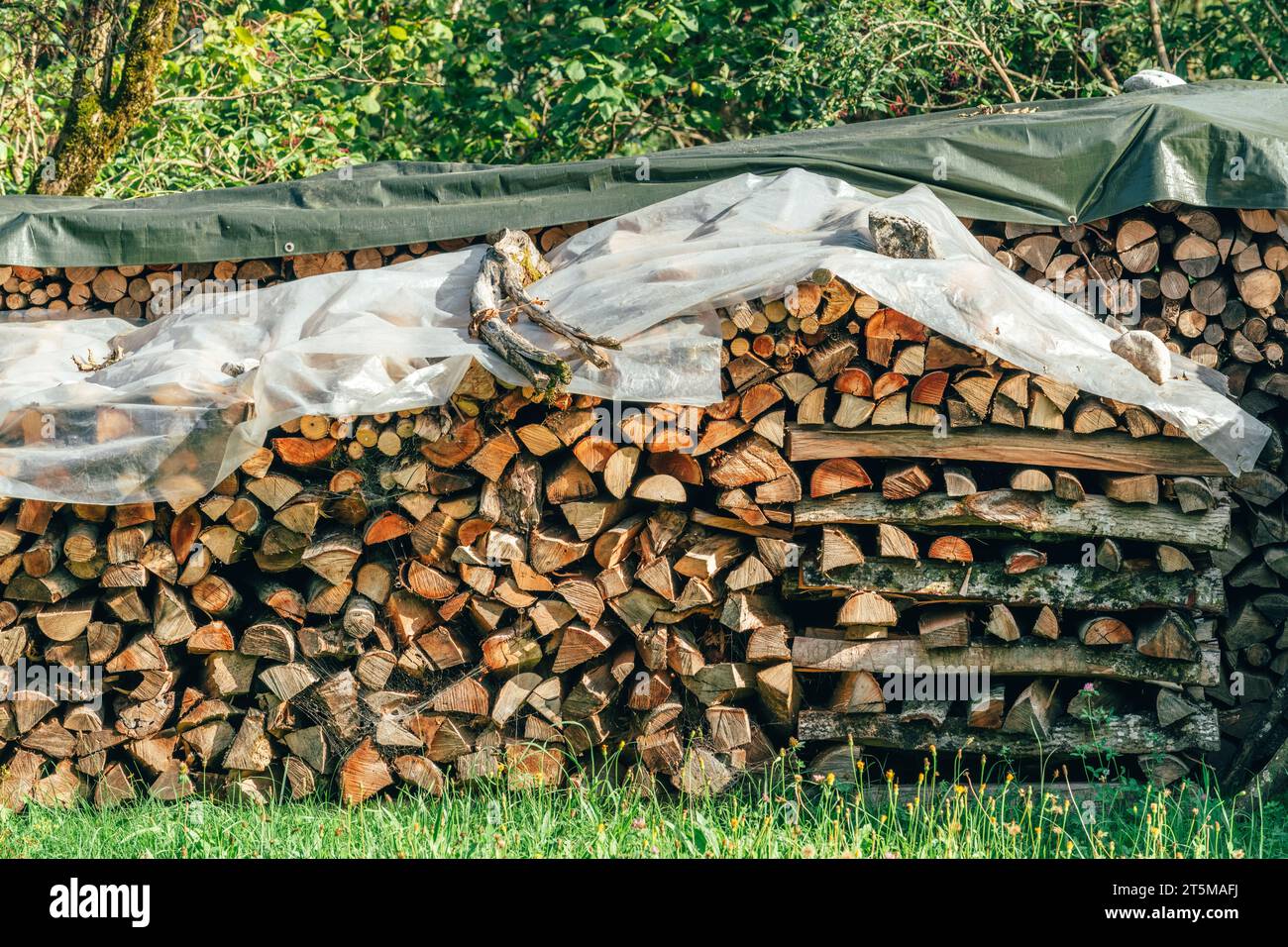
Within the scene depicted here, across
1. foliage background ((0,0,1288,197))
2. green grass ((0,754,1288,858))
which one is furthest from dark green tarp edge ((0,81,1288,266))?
foliage background ((0,0,1288,197))

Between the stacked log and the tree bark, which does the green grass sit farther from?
the tree bark

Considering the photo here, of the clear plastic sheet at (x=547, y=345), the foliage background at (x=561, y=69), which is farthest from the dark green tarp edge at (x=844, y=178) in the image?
the foliage background at (x=561, y=69)

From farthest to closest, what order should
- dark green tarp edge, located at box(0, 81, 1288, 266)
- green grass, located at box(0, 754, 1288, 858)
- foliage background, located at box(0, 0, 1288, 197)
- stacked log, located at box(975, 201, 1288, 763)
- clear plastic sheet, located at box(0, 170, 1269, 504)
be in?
foliage background, located at box(0, 0, 1288, 197) → dark green tarp edge, located at box(0, 81, 1288, 266) → stacked log, located at box(975, 201, 1288, 763) → clear plastic sheet, located at box(0, 170, 1269, 504) → green grass, located at box(0, 754, 1288, 858)

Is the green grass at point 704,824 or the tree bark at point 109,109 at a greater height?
the tree bark at point 109,109

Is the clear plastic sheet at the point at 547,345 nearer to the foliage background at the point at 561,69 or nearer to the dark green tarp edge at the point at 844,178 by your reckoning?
the dark green tarp edge at the point at 844,178

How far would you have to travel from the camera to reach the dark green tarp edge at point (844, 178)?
431 centimetres

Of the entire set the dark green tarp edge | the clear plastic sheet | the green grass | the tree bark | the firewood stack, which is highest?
the tree bark

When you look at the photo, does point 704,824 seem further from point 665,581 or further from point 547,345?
point 547,345

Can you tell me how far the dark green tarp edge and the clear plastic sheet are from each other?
0.40 metres

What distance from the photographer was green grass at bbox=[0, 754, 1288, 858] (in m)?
3.27

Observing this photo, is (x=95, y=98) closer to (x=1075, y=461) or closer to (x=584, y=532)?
(x=584, y=532)

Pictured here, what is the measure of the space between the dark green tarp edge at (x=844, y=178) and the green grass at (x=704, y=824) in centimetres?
214

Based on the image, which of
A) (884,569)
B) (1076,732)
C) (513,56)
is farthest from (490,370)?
(513,56)

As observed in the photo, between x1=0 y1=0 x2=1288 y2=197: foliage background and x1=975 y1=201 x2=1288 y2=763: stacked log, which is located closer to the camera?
x1=975 y1=201 x2=1288 y2=763: stacked log
